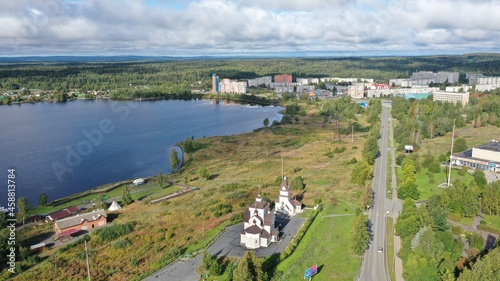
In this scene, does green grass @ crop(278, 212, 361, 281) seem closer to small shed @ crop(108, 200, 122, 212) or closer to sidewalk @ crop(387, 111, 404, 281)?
sidewalk @ crop(387, 111, 404, 281)

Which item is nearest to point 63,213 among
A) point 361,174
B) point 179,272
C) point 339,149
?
point 179,272

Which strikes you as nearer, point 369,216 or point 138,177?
point 369,216

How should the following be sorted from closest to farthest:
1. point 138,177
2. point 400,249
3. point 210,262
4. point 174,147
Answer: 1. point 210,262
2. point 400,249
3. point 138,177
4. point 174,147

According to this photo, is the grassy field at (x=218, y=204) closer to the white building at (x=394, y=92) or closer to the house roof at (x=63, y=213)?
the house roof at (x=63, y=213)

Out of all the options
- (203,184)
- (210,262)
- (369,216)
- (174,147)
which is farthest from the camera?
(174,147)

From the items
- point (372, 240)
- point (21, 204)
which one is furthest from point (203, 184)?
point (372, 240)

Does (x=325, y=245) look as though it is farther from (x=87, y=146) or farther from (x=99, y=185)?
(x=87, y=146)

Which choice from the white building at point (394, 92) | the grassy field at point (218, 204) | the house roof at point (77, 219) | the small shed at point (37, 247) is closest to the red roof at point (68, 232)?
the house roof at point (77, 219)
